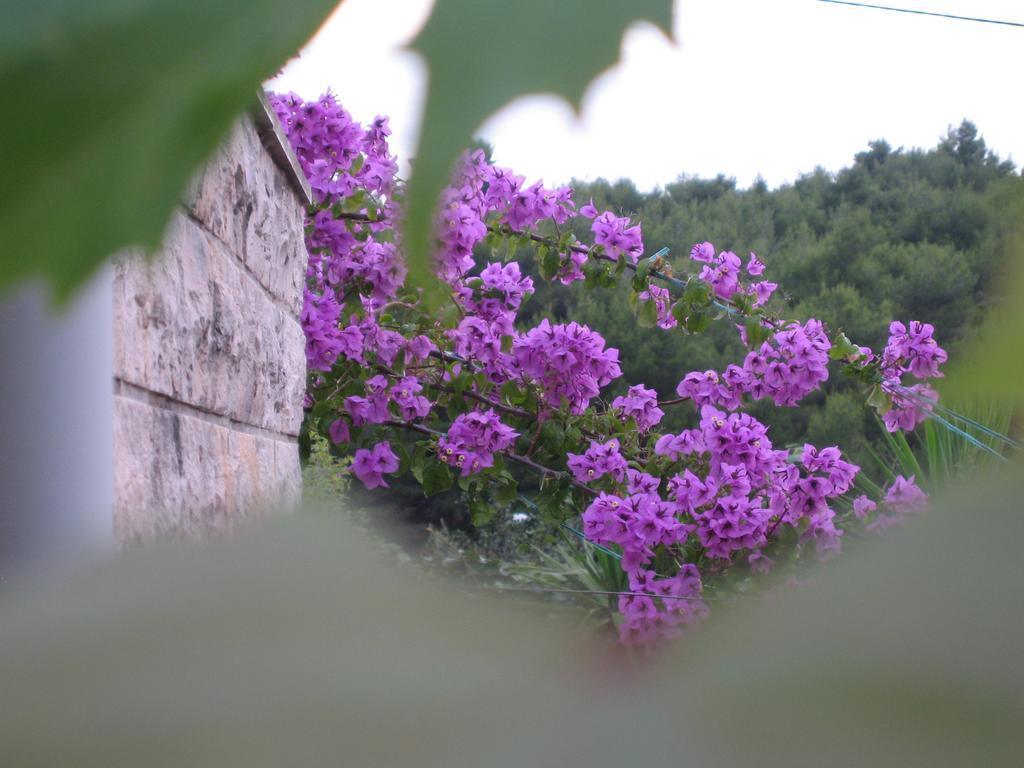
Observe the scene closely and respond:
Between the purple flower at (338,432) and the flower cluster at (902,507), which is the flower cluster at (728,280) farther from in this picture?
the purple flower at (338,432)

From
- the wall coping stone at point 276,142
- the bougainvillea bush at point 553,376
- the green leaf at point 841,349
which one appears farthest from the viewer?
the green leaf at point 841,349

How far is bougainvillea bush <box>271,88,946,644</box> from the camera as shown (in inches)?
98.4

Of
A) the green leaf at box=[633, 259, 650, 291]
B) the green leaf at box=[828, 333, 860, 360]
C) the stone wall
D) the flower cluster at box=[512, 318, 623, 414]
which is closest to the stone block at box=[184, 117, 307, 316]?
the stone wall

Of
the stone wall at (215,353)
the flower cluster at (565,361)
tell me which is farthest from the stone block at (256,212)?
the flower cluster at (565,361)

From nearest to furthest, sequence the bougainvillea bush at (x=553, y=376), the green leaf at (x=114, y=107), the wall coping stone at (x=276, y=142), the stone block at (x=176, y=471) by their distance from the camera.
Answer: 1. the green leaf at (x=114, y=107)
2. the stone block at (x=176, y=471)
3. the wall coping stone at (x=276, y=142)
4. the bougainvillea bush at (x=553, y=376)

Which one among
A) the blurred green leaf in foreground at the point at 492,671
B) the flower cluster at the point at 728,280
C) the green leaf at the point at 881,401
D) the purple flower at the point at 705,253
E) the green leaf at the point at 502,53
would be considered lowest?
the blurred green leaf in foreground at the point at 492,671

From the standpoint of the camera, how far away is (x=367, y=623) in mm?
105

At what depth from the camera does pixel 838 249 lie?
4.54 metres

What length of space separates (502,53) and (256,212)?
1.43 meters

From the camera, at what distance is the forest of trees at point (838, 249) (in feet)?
4.98

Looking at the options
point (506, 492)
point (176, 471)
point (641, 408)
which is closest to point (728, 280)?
point (641, 408)

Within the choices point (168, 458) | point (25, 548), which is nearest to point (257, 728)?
point (25, 548)

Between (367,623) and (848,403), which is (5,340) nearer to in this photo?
(367,623)

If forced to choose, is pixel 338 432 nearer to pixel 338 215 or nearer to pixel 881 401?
pixel 338 215
